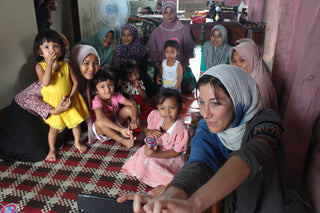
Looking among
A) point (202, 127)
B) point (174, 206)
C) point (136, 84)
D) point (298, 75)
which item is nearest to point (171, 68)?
point (136, 84)

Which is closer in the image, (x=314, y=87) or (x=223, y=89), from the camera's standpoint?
(x=223, y=89)

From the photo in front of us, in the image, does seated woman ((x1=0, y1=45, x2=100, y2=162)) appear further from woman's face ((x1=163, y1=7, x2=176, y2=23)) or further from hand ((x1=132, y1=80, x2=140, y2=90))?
woman's face ((x1=163, y1=7, x2=176, y2=23))

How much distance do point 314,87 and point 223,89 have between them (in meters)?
0.91

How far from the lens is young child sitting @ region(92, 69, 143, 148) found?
256 centimetres

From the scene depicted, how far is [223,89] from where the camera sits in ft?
3.72

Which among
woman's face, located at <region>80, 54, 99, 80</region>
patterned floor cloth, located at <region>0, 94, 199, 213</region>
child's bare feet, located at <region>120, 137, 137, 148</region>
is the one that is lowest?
patterned floor cloth, located at <region>0, 94, 199, 213</region>

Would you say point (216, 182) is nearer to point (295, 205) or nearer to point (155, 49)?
point (295, 205)

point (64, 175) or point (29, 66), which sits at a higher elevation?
point (29, 66)

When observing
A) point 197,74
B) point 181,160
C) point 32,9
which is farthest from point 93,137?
point 197,74

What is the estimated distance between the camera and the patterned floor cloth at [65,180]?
1883 millimetres

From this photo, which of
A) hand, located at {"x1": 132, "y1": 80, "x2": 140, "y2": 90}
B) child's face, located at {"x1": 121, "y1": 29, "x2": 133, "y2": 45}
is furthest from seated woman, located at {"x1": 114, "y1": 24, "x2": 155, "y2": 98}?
hand, located at {"x1": 132, "y1": 80, "x2": 140, "y2": 90}

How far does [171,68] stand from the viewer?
3775 millimetres

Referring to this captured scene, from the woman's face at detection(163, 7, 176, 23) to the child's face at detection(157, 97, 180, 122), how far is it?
116 inches

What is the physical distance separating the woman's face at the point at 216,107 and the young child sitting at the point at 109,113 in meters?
1.36
